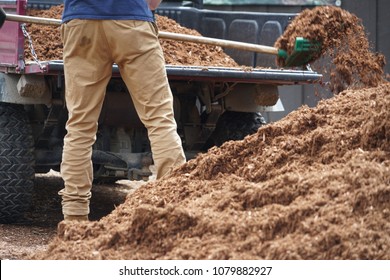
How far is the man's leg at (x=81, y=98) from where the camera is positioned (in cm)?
568

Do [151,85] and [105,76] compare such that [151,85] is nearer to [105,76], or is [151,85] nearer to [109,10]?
[105,76]

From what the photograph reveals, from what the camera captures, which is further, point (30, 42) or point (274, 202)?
point (30, 42)

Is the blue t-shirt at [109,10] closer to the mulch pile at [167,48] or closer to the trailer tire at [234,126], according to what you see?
the mulch pile at [167,48]

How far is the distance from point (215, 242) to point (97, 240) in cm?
61

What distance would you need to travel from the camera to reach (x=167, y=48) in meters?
7.60

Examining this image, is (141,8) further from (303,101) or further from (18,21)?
(303,101)

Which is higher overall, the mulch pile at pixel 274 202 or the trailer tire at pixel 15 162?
the mulch pile at pixel 274 202

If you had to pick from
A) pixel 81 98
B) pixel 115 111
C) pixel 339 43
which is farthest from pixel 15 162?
pixel 339 43

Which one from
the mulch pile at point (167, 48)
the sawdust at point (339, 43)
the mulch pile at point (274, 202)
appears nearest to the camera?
the mulch pile at point (274, 202)

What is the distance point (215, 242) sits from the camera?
3988mm

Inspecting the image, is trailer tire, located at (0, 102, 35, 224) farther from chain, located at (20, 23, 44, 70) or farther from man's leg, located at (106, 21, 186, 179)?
man's leg, located at (106, 21, 186, 179)

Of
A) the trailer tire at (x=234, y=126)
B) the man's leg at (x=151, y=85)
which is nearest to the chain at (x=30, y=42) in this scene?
the man's leg at (x=151, y=85)

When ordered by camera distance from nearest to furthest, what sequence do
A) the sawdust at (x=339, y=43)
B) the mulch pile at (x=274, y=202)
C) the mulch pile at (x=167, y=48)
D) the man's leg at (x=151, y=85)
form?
the mulch pile at (x=274, y=202)
the man's leg at (x=151, y=85)
the sawdust at (x=339, y=43)
the mulch pile at (x=167, y=48)

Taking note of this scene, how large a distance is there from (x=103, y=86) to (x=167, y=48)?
6.19 feet
